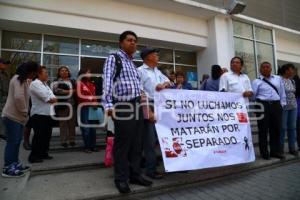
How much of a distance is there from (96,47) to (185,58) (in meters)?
4.20

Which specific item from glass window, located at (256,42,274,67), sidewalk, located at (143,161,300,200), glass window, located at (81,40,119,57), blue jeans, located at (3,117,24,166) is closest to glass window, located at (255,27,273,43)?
glass window, located at (256,42,274,67)

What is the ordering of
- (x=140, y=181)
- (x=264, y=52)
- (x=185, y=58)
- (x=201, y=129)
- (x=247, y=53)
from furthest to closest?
(x=264, y=52)
(x=247, y=53)
(x=185, y=58)
(x=201, y=129)
(x=140, y=181)

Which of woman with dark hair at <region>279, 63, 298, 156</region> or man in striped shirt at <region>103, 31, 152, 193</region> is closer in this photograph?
man in striped shirt at <region>103, 31, 152, 193</region>

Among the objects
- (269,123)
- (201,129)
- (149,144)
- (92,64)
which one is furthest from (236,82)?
(92,64)

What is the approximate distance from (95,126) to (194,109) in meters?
2.41

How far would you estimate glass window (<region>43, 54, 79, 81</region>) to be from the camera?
9.17 meters

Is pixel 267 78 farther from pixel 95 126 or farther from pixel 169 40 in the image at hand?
pixel 169 40

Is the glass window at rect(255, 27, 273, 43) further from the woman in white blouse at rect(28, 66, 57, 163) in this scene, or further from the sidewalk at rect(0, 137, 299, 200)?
the woman in white blouse at rect(28, 66, 57, 163)

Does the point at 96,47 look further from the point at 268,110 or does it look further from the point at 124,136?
the point at 124,136

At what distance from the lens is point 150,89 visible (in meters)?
4.47

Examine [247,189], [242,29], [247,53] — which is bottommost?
[247,189]

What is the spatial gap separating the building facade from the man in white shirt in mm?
1477

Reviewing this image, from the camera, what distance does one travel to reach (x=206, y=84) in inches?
272

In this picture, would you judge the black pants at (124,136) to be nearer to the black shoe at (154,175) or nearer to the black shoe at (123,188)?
the black shoe at (123,188)
